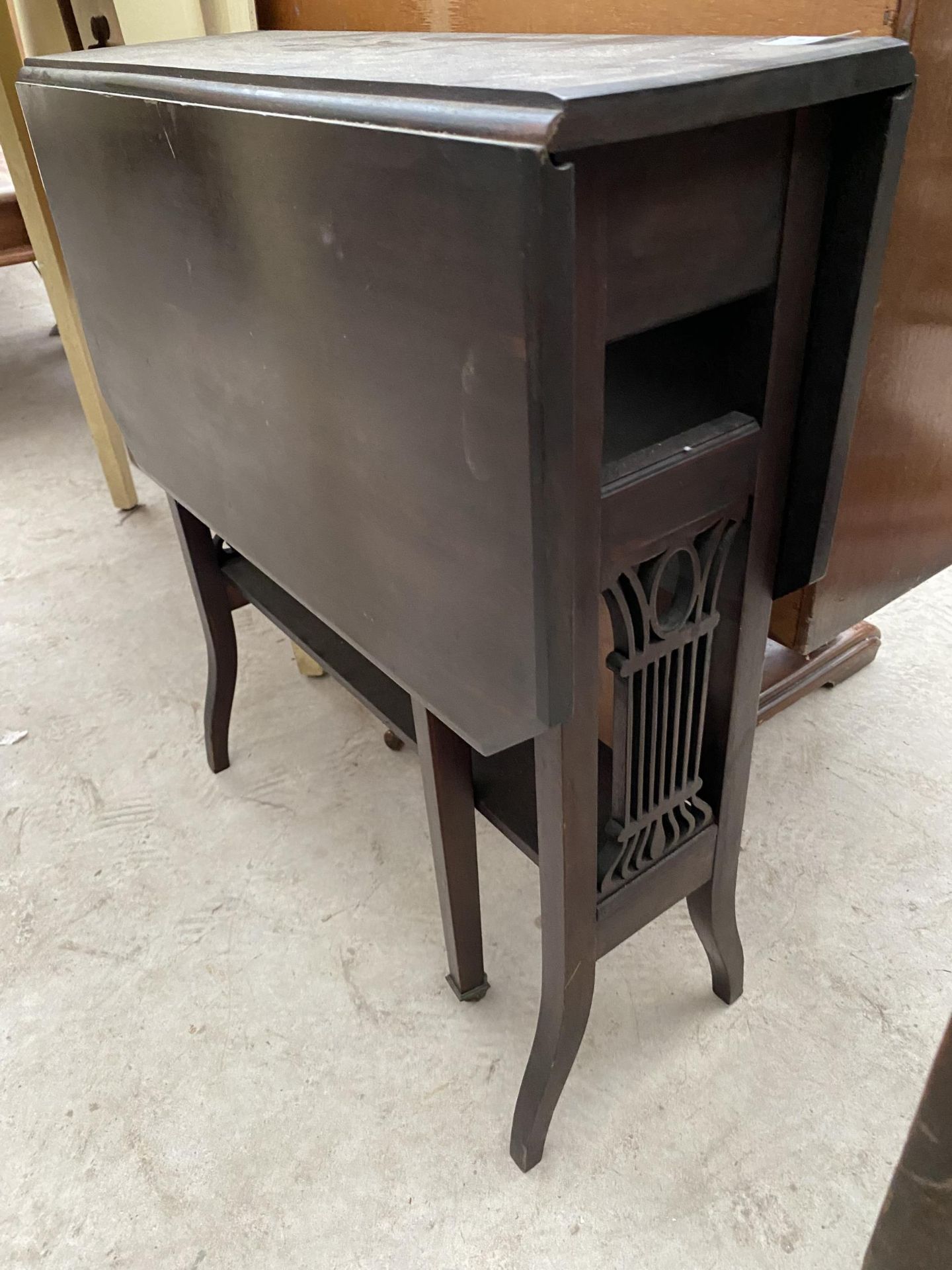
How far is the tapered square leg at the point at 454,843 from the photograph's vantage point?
1.04 m

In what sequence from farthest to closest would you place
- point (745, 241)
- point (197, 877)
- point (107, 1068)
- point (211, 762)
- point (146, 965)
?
1. point (211, 762)
2. point (197, 877)
3. point (146, 965)
4. point (107, 1068)
5. point (745, 241)

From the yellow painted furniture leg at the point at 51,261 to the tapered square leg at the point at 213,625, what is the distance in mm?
847

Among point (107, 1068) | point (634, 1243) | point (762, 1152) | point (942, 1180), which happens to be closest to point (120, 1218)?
point (107, 1068)

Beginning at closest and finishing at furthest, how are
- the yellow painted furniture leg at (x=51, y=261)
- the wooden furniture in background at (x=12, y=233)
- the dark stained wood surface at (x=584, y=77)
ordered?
the dark stained wood surface at (x=584, y=77), the yellow painted furniture leg at (x=51, y=261), the wooden furniture in background at (x=12, y=233)

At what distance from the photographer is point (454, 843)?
44.8 inches

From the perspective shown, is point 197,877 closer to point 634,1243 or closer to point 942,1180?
point 634,1243

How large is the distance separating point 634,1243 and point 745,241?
3.33 feet

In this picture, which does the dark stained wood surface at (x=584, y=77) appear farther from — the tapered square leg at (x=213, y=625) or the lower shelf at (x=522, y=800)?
the tapered square leg at (x=213, y=625)

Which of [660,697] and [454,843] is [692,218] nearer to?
[660,697]

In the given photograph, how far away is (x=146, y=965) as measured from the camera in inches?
55.3

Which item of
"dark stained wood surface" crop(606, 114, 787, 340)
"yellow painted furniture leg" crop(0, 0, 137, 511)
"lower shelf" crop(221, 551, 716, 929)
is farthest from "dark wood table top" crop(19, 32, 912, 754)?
"yellow painted furniture leg" crop(0, 0, 137, 511)

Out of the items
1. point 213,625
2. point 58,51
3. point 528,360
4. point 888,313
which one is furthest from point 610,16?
point 58,51

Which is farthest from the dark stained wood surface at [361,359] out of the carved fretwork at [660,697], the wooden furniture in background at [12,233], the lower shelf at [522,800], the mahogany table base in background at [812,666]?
the wooden furniture in background at [12,233]

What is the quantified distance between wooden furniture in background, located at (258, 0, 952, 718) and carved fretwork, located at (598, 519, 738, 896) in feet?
0.34
